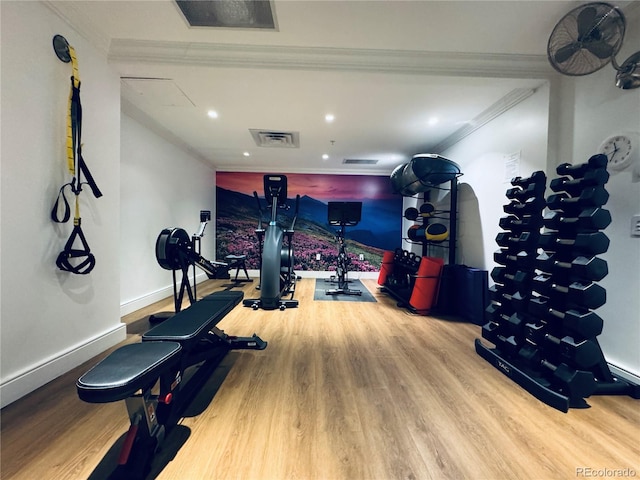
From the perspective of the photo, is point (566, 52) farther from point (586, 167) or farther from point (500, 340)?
point (500, 340)

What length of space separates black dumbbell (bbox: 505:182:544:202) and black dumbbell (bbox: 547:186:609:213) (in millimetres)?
191

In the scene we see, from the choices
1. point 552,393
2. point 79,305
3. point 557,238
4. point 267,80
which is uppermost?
point 267,80

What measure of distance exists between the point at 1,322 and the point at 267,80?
280cm

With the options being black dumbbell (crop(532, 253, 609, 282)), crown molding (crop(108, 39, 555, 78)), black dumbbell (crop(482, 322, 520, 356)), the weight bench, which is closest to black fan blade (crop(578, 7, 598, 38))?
crown molding (crop(108, 39, 555, 78))

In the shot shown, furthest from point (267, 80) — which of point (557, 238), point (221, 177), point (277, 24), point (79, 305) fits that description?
point (221, 177)

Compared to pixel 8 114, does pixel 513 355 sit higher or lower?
lower

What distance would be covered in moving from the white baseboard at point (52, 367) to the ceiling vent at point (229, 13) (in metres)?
2.79

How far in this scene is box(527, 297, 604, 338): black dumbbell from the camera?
164cm

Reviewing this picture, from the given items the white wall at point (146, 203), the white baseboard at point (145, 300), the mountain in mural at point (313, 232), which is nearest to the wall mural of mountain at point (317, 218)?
the mountain in mural at point (313, 232)

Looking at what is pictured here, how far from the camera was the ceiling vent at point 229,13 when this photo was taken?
1.93 metres

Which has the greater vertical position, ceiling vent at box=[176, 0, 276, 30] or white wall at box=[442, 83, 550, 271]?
ceiling vent at box=[176, 0, 276, 30]

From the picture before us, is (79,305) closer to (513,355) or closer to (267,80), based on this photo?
(267,80)

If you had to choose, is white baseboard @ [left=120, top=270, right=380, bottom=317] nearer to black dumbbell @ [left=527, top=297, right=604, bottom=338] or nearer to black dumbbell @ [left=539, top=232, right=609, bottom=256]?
black dumbbell @ [left=527, top=297, right=604, bottom=338]

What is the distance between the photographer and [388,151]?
5.11m
